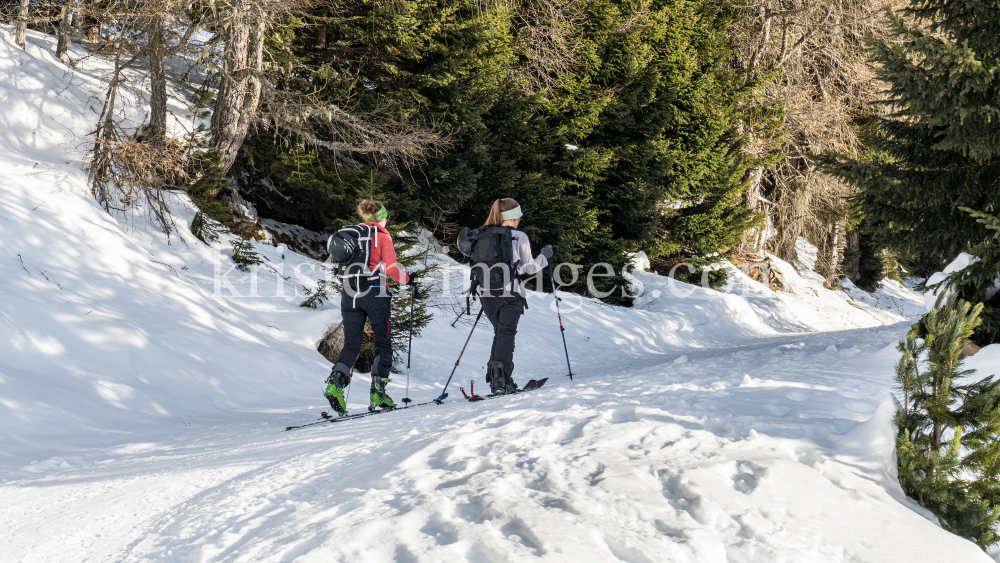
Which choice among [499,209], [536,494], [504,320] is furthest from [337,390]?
[536,494]

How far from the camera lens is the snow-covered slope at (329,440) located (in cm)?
279

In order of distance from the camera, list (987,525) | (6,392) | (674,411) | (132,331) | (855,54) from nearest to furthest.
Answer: (987,525) → (674,411) → (6,392) → (132,331) → (855,54)

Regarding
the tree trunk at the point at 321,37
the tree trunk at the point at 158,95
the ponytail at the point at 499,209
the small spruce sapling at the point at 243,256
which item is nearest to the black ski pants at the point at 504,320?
the ponytail at the point at 499,209

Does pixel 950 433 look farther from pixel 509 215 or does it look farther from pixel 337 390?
pixel 337 390

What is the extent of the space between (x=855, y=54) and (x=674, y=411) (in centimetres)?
2394

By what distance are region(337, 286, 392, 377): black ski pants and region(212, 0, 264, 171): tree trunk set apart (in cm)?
622

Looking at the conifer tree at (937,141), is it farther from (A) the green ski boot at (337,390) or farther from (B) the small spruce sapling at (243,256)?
(B) the small spruce sapling at (243,256)

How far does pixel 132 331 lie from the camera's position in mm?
7426

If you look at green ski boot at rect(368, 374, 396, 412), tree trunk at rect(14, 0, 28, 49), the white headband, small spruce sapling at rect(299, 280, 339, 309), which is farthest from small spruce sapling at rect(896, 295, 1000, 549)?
tree trunk at rect(14, 0, 28, 49)

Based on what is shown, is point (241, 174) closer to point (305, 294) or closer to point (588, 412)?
point (305, 294)

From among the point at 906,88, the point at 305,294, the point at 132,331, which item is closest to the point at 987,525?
the point at 906,88

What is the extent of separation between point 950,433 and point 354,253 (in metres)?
4.94

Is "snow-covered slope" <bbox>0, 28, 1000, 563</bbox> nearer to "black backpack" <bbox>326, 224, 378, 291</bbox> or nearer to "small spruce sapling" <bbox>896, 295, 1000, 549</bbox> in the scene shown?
"small spruce sapling" <bbox>896, 295, 1000, 549</bbox>

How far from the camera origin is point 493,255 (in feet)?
22.3
